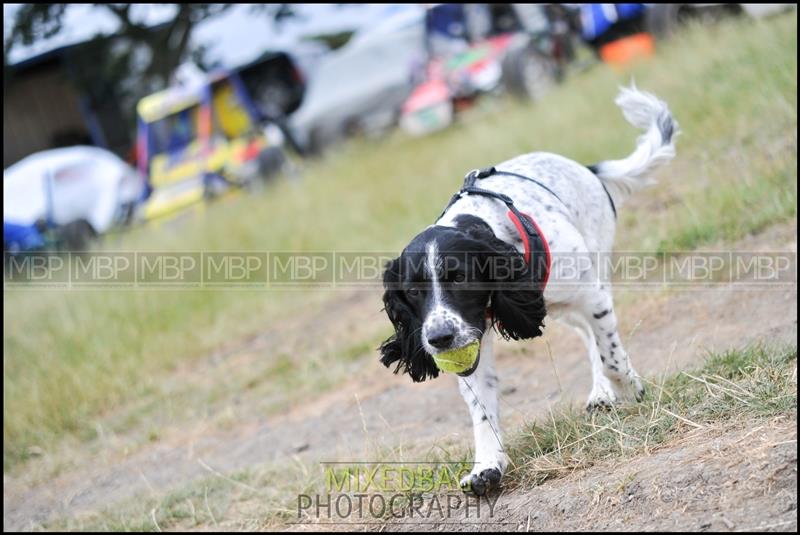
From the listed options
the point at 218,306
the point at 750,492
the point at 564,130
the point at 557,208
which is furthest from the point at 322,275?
the point at 750,492

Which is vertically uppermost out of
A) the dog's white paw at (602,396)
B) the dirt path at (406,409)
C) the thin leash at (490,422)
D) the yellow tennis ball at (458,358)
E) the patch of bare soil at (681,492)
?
the yellow tennis ball at (458,358)

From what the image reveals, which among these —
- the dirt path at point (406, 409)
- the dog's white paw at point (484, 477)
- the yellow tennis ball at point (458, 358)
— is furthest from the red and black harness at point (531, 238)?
the dirt path at point (406, 409)

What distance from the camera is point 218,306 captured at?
886 centimetres

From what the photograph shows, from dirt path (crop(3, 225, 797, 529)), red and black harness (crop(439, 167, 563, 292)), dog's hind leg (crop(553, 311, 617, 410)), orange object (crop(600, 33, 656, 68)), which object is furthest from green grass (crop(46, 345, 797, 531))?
orange object (crop(600, 33, 656, 68))

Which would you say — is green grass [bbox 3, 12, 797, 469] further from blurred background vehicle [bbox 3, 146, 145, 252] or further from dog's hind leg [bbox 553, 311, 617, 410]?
blurred background vehicle [bbox 3, 146, 145, 252]

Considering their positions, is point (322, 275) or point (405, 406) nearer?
point (405, 406)

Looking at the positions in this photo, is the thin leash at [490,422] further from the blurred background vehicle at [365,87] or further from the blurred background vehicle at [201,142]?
the blurred background vehicle at [365,87]

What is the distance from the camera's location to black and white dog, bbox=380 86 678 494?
3.62 m

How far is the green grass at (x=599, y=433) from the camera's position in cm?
358

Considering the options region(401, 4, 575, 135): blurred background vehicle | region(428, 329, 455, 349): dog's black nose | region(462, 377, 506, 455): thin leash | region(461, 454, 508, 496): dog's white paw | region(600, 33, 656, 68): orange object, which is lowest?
region(401, 4, 575, 135): blurred background vehicle

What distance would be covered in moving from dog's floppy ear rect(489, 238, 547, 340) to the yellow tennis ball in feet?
0.70

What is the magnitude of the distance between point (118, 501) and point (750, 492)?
356 centimetres

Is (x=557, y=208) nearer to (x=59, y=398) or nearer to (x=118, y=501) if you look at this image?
(x=118, y=501)

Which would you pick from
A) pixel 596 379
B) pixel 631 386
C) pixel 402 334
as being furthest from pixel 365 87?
pixel 402 334
